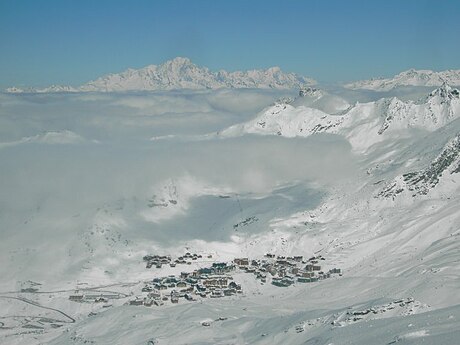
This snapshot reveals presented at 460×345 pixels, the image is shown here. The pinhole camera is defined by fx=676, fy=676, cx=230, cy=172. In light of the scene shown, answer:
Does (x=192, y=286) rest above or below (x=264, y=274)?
below

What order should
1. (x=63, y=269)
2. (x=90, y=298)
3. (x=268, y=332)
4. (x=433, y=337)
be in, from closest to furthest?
(x=433, y=337)
(x=268, y=332)
(x=90, y=298)
(x=63, y=269)

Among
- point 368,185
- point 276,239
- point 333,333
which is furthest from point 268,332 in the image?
point 368,185

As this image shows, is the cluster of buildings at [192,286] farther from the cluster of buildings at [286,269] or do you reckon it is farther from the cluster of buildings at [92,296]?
the cluster of buildings at [92,296]

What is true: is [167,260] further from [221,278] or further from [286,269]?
[286,269]

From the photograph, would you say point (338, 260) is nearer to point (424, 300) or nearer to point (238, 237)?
point (238, 237)

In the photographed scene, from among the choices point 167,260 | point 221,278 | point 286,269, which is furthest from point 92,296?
point 286,269

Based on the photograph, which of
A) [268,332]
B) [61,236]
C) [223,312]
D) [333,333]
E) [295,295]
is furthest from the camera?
[61,236]

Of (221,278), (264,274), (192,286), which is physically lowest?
(192,286)

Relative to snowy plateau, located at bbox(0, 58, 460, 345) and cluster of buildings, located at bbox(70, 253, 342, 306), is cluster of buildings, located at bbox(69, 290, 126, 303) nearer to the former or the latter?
cluster of buildings, located at bbox(70, 253, 342, 306)
